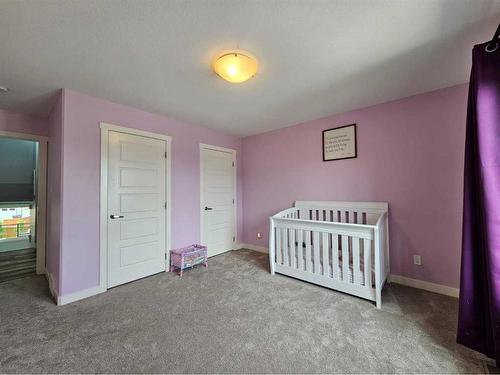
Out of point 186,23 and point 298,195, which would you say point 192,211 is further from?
point 186,23

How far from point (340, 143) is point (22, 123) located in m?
4.41

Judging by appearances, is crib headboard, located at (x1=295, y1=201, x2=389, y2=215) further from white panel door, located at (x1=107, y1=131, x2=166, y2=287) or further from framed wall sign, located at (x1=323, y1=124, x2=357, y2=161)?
white panel door, located at (x1=107, y1=131, x2=166, y2=287)

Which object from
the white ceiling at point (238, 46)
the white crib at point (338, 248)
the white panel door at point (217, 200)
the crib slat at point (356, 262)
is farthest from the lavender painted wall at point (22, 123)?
the crib slat at point (356, 262)

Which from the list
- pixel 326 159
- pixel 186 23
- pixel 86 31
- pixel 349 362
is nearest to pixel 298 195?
pixel 326 159

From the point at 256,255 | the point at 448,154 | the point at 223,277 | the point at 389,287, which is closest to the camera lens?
the point at 448,154

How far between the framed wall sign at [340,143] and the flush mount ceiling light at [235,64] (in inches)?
70.0

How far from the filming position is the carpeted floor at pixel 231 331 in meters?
1.41

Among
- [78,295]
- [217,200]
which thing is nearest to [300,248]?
[217,200]

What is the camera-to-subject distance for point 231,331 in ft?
5.68

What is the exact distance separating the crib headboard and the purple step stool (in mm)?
1688

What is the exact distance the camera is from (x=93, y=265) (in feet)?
7.91

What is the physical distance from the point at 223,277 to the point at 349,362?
1.73 metres

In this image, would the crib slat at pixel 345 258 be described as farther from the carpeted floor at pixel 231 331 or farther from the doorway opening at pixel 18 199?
the doorway opening at pixel 18 199

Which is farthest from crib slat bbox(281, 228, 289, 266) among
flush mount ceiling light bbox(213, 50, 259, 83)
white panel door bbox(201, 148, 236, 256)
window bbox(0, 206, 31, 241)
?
window bbox(0, 206, 31, 241)
